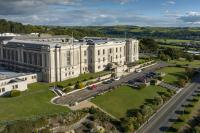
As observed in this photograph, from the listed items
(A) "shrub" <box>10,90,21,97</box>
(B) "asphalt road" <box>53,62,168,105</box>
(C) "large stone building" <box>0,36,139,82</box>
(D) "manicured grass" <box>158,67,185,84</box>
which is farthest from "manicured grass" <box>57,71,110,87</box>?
(D) "manicured grass" <box>158,67,185,84</box>

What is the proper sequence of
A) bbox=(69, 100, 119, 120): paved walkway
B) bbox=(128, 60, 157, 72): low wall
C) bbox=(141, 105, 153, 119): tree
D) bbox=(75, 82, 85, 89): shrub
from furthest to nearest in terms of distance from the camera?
1. bbox=(128, 60, 157, 72): low wall
2. bbox=(75, 82, 85, 89): shrub
3. bbox=(141, 105, 153, 119): tree
4. bbox=(69, 100, 119, 120): paved walkway

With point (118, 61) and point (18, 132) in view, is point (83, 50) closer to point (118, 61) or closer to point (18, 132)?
point (118, 61)

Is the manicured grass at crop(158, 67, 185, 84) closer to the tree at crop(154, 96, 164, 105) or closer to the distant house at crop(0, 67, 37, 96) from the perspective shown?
the tree at crop(154, 96, 164, 105)

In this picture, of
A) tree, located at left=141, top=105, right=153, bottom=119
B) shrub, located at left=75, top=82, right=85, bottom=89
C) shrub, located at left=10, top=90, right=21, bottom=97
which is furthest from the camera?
shrub, located at left=75, top=82, right=85, bottom=89

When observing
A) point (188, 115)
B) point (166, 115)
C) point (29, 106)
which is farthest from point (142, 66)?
point (29, 106)

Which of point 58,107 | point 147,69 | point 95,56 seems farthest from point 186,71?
point 58,107

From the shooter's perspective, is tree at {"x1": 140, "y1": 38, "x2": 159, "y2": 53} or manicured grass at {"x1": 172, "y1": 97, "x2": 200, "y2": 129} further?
tree at {"x1": 140, "y1": 38, "x2": 159, "y2": 53}
